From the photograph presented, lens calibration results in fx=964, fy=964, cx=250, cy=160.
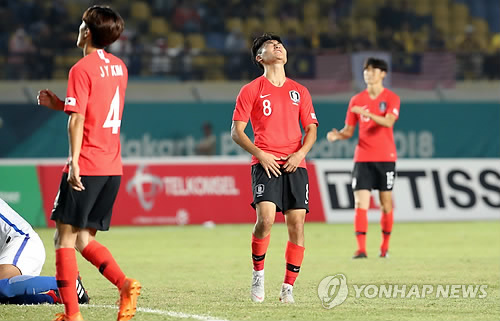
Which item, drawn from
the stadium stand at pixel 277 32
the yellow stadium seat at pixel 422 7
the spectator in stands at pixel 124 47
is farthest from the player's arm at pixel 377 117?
the yellow stadium seat at pixel 422 7

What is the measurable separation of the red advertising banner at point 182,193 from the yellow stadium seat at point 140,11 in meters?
7.64

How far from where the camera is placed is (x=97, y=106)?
6.38 m

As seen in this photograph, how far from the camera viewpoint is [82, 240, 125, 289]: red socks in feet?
21.2

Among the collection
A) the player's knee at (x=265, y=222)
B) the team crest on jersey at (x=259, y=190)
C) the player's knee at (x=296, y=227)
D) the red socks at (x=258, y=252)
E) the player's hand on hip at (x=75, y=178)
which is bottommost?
the red socks at (x=258, y=252)

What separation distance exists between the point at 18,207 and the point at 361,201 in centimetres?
736

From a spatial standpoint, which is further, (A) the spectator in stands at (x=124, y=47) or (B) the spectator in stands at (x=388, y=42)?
(B) the spectator in stands at (x=388, y=42)

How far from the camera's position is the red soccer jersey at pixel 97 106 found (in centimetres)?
627

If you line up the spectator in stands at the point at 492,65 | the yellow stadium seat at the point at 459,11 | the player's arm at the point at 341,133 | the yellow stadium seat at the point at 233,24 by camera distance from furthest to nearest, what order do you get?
the yellow stadium seat at the point at 459,11
the yellow stadium seat at the point at 233,24
the spectator in stands at the point at 492,65
the player's arm at the point at 341,133

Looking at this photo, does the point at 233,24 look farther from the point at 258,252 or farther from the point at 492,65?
the point at 258,252

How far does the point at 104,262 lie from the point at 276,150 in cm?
199

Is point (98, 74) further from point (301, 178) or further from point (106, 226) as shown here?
point (301, 178)

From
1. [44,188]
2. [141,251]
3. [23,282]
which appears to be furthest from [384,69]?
[44,188]

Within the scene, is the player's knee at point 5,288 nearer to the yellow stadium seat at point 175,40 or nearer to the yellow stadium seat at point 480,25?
the yellow stadium seat at point 175,40

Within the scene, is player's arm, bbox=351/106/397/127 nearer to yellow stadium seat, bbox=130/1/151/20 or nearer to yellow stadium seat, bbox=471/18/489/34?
yellow stadium seat, bbox=130/1/151/20
